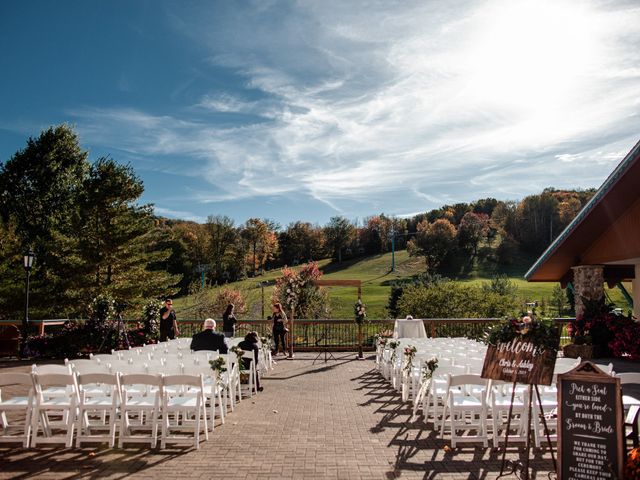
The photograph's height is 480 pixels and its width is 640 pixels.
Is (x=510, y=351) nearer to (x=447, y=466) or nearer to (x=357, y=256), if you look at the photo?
(x=447, y=466)

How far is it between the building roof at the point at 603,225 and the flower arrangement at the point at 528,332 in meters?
8.28

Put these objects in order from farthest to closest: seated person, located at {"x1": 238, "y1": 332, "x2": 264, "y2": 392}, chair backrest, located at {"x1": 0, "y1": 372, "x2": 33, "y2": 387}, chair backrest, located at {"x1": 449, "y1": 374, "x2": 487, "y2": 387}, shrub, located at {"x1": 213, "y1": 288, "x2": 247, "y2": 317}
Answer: shrub, located at {"x1": 213, "y1": 288, "x2": 247, "y2": 317} < seated person, located at {"x1": 238, "y1": 332, "x2": 264, "y2": 392} < chair backrest, located at {"x1": 449, "y1": 374, "x2": 487, "y2": 387} < chair backrest, located at {"x1": 0, "y1": 372, "x2": 33, "y2": 387}

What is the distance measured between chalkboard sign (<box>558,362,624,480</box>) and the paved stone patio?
888 millimetres

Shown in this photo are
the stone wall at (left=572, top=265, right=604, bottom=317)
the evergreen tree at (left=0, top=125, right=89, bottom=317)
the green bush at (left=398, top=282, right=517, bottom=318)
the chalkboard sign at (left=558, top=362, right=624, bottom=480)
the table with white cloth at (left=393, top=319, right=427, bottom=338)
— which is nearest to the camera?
the chalkboard sign at (left=558, top=362, right=624, bottom=480)

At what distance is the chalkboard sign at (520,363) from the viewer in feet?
18.1

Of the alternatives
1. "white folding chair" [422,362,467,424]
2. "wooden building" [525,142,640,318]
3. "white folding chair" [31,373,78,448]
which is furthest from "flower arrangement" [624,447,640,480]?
"wooden building" [525,142,640,318]

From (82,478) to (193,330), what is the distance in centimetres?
1445

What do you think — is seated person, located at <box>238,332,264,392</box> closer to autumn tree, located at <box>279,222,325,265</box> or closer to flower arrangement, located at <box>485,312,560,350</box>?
flower arrangement, located at <box>485,312,560,350</box>

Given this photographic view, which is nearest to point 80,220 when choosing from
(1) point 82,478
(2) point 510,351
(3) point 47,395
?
(3) point 47,395

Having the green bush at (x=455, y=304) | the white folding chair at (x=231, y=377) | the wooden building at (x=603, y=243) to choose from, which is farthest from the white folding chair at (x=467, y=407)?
the green bush at (x=455, y=304)

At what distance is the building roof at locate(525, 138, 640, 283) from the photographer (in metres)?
12.8

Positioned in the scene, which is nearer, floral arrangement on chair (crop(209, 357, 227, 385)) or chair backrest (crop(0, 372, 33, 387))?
chair backrest (crop(0, 372, 33, 387))

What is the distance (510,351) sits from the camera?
19.2 feet

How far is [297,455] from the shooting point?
20.7 feet
